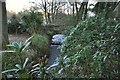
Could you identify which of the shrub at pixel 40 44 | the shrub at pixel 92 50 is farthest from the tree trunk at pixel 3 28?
the shrub at pixel 92 50

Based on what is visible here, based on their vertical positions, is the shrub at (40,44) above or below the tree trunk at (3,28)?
below

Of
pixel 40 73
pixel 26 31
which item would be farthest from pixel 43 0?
pixel 40 73

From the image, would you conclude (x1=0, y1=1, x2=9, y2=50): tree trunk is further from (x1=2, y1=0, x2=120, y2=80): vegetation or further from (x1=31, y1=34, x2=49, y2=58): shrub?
(x1=31, y1=34, x2=49, y2=58): shrub

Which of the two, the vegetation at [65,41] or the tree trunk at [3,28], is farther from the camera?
the tree trunk at [3,28]

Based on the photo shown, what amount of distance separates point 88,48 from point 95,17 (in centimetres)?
29

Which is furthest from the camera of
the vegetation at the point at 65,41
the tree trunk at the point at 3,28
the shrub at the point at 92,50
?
the tree trunk at the point at 3,28

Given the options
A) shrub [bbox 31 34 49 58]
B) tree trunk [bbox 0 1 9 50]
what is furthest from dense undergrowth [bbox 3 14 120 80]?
tree trunk [bbox 0 1 9 50]

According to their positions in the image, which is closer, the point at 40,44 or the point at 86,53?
the point at 86,53

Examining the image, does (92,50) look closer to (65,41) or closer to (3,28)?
(65,41)

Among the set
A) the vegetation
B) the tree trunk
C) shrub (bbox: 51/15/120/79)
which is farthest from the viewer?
the tree trunk

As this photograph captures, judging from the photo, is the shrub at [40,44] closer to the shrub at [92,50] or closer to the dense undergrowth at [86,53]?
the dense undergrowth at [86,53]

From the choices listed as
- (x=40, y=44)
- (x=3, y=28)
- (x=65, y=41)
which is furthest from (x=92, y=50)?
(x=3, y=28)

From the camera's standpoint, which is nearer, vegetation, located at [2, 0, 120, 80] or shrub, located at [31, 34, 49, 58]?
Answer: vegetation, located at [2, 0, 120, 80]

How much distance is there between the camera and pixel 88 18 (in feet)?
7.17
